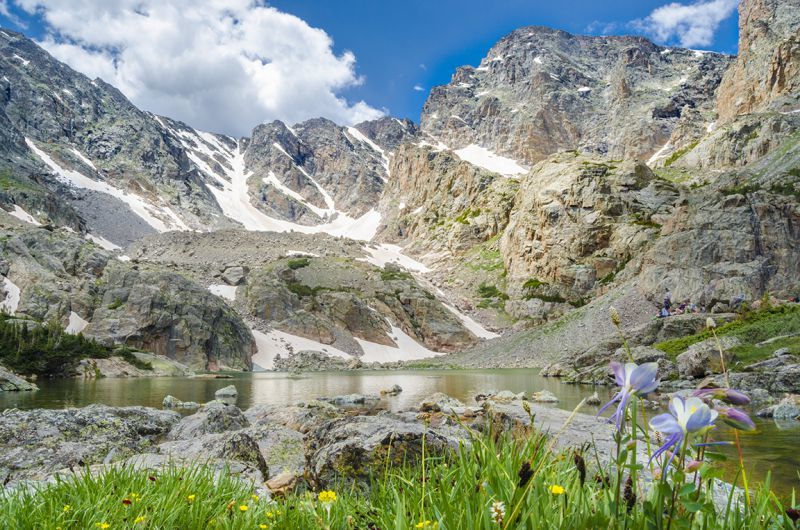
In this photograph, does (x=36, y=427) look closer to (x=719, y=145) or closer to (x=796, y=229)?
(x=796, y=229)

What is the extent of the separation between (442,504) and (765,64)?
586 feet

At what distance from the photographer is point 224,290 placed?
11250 cm

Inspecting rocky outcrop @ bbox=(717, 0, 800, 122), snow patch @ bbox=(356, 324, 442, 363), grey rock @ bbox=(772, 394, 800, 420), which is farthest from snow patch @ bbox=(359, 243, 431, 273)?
grey rock @ bbox=(772, 394, 800, 420)

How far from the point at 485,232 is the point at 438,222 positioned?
32.6m

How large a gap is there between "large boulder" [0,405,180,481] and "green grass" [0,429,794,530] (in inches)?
227

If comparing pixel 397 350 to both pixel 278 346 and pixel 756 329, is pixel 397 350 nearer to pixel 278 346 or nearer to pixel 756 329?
pixel 278 346

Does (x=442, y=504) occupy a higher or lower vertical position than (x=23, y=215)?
lower

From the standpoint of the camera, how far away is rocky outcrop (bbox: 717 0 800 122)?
123m

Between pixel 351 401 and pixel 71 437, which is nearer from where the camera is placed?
pixel 71 437

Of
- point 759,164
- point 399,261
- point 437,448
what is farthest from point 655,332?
point 399,261

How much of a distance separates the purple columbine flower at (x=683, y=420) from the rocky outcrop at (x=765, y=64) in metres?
146

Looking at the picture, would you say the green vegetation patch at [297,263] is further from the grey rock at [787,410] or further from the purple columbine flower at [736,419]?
the purple columbine flower at [736,419]

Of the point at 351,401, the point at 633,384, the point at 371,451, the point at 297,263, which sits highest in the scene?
the point at 297,263

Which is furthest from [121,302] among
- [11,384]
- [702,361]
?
[702,361]
